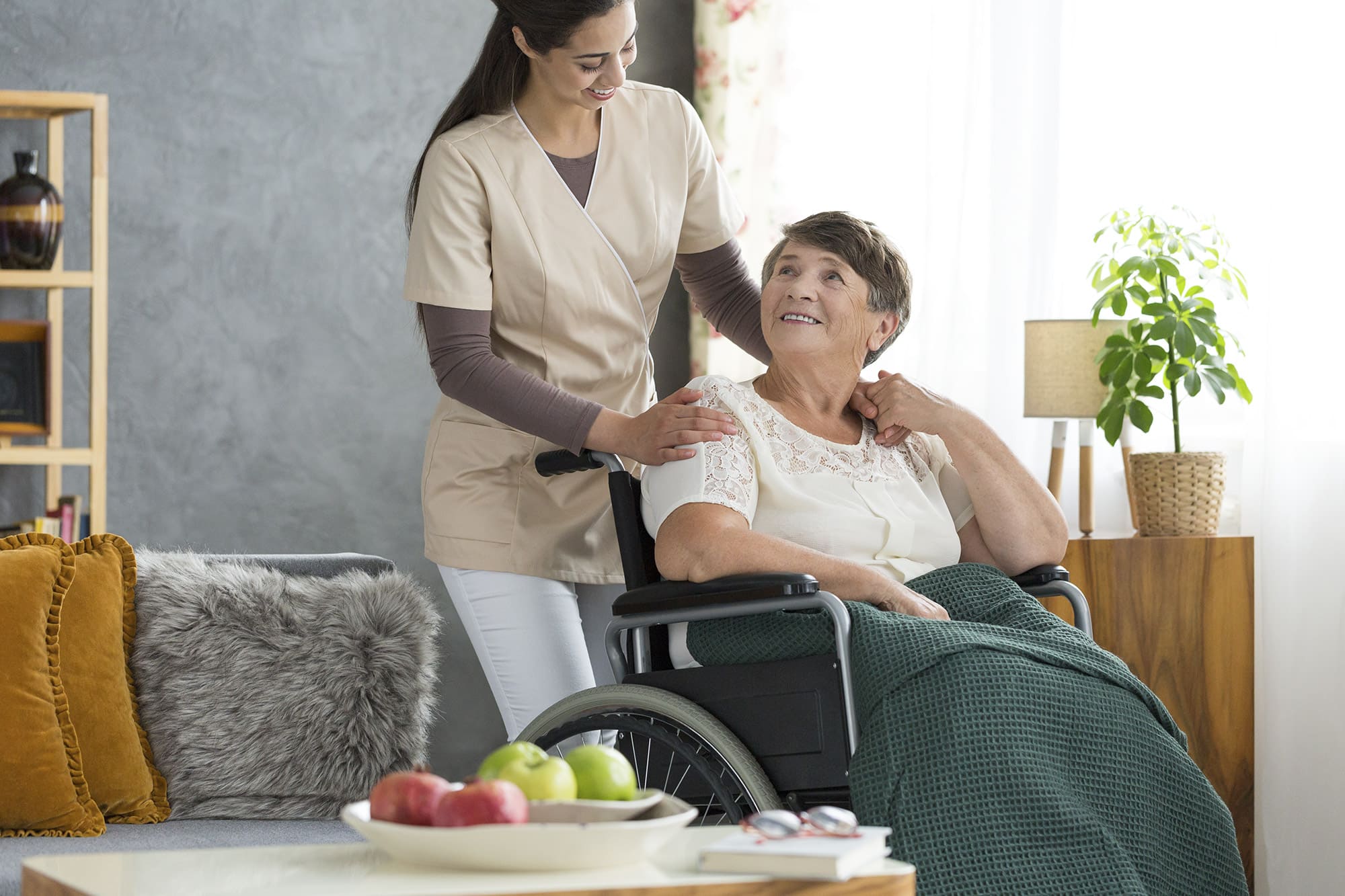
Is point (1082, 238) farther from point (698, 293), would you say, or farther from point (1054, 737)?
point (1054, 737)

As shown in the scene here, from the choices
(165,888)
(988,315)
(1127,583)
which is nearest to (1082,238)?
(988,315)

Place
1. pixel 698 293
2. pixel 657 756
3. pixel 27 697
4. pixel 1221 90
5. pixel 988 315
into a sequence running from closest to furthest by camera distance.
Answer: pixel 657 756, pixel 27 697, pixel 698 293, pixel 1221 90, pixel 988 315

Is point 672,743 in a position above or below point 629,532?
below

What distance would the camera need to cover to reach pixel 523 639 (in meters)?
1.97

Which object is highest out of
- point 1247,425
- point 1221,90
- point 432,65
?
point 432,65

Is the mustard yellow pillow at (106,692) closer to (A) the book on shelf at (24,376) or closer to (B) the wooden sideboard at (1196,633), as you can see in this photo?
(A) the book on shelf at (24,376)

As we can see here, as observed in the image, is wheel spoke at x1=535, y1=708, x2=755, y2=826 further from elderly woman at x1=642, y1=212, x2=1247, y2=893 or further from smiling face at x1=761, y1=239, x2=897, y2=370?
smiling face at x1=761, y1=239, x2=897, y2=370

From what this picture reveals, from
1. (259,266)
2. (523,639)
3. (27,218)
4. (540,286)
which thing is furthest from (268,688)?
(259,266)

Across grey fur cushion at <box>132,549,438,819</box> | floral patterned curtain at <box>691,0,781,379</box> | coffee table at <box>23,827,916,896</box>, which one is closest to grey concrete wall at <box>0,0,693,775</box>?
floral patterned curtain at <box>691,0,781,379</box>

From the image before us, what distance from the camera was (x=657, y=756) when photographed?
5.78ft

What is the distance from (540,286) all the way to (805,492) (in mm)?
476

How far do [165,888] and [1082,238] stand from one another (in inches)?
93.8

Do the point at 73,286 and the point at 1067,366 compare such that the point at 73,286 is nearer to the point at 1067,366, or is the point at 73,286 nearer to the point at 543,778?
the point at 1067,366

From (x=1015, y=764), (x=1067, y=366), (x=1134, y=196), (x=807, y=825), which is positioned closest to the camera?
(x=807, y=825)
